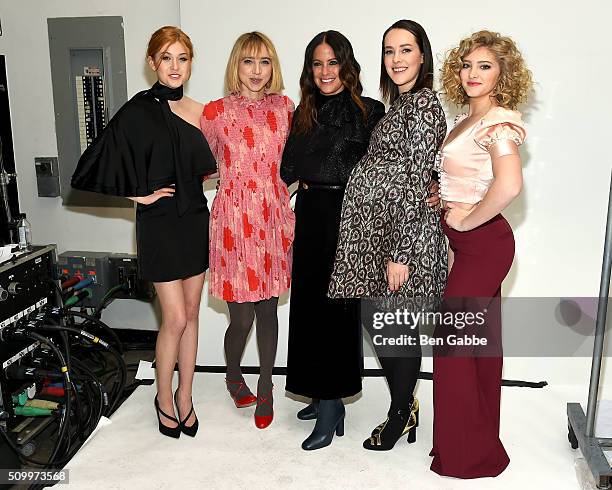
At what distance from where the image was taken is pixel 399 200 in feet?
7.64

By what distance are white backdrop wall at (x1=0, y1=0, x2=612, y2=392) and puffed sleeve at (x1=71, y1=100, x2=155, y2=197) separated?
0.87 m

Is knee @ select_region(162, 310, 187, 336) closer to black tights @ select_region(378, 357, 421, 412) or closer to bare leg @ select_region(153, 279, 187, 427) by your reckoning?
bare leg @ select_region(153, 279, 187, 427)

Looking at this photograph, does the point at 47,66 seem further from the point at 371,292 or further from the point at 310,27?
the point at 371,292

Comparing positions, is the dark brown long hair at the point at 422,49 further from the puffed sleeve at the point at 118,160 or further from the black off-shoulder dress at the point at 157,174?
the puffed sleeve at the point at 118,160

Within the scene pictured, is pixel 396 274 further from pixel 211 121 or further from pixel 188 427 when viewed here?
pixel 188 427

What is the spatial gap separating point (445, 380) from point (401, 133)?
87 centimetres

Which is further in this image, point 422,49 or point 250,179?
point 250,179

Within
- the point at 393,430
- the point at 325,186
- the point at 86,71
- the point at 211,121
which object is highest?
the point at 86,71

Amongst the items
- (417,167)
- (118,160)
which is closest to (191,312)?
(118,160)

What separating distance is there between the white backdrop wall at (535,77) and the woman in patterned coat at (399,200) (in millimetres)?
828

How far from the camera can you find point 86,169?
2.49 metres

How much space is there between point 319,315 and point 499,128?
946mm

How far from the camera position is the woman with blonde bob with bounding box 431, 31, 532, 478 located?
2162 mm

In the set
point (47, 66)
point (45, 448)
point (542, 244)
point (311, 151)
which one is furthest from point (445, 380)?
point (47, 66)
